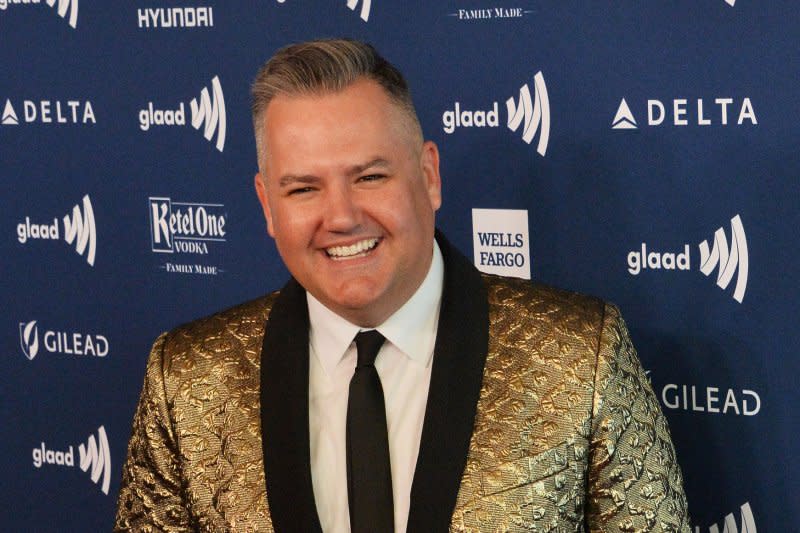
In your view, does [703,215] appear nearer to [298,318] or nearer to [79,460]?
[298,318]

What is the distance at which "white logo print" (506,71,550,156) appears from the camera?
7.41 ft

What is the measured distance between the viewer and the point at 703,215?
2131mm

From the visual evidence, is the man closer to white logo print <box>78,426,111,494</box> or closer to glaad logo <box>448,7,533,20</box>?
glaad logo <box>448,7,533,20</box>

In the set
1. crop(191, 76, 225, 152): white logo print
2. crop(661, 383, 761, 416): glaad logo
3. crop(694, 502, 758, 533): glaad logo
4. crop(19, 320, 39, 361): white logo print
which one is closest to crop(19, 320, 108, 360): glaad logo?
crop(19, 320, 39, 361): white logo print

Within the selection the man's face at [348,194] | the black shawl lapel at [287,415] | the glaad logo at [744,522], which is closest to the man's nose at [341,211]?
the man's face at [348,194]

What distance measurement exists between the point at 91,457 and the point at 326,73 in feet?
5.33

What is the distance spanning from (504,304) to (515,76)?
1.86ft

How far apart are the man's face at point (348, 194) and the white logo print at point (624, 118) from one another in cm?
54

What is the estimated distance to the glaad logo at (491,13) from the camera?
2252 millimetres

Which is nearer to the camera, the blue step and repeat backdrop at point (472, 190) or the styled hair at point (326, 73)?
the styled hair at point (326, 73)

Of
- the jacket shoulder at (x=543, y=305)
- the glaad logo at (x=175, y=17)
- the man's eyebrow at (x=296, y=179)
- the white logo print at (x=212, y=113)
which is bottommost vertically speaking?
the jacket shoulder at (x=543, y=305)

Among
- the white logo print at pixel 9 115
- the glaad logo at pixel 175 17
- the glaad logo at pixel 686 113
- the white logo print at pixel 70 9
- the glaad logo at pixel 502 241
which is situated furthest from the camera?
the white logo print at pixel 9 115

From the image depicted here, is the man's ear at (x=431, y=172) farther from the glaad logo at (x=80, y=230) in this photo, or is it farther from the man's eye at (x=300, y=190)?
the glaad logo at (x=80, y=230)

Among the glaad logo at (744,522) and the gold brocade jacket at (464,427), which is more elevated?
the gold brocade jacket at (464,427)
